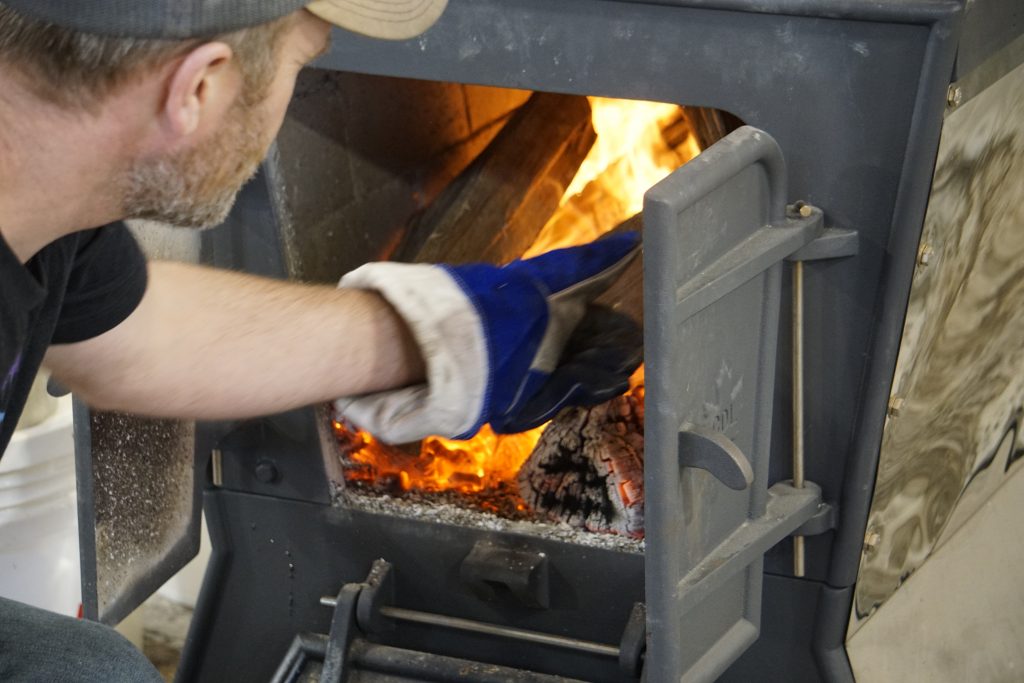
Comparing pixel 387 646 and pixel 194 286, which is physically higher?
pixel 194 286

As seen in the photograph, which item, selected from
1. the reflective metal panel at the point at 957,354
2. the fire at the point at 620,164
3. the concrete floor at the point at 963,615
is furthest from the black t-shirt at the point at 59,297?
the concrete floor at the point at 963,615

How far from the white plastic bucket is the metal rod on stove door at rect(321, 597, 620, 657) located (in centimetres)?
54

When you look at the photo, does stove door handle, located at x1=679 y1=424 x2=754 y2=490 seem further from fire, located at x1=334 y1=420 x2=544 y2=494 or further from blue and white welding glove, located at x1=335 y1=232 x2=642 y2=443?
fire, located at x1=334 y1=420 x2=544 y2=494

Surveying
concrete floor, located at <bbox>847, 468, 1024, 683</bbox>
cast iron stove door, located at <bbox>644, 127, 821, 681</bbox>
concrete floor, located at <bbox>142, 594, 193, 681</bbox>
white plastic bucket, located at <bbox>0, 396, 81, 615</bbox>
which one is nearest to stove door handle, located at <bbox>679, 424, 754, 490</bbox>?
cast iron stove door, located at <bbox>644, 127, 821, 681</bbox>

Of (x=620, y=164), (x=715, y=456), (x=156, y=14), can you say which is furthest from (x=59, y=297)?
(x=620, y=164)

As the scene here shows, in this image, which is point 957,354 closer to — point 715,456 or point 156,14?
point 715,456

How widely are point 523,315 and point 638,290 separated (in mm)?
165

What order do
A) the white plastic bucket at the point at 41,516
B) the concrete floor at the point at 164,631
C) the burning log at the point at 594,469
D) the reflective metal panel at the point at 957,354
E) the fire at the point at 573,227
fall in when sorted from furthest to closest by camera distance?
the concrete floor at the point at 164,631 → the white plastic bucket at the point at 41,516 → the fire at the point at 573,227 → the burning log at the point at 594,469 → the reflective metal panel at the point at 957,354

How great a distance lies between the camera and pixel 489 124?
1956mm

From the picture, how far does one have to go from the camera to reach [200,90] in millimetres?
1027

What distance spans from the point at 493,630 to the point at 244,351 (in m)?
0.46

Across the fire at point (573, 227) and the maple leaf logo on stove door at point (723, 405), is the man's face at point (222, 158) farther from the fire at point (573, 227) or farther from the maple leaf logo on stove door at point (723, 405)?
the fire at point (573, 227)

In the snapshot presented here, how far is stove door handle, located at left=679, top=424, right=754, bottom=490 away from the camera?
3.79ft

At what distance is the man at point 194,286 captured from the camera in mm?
995
